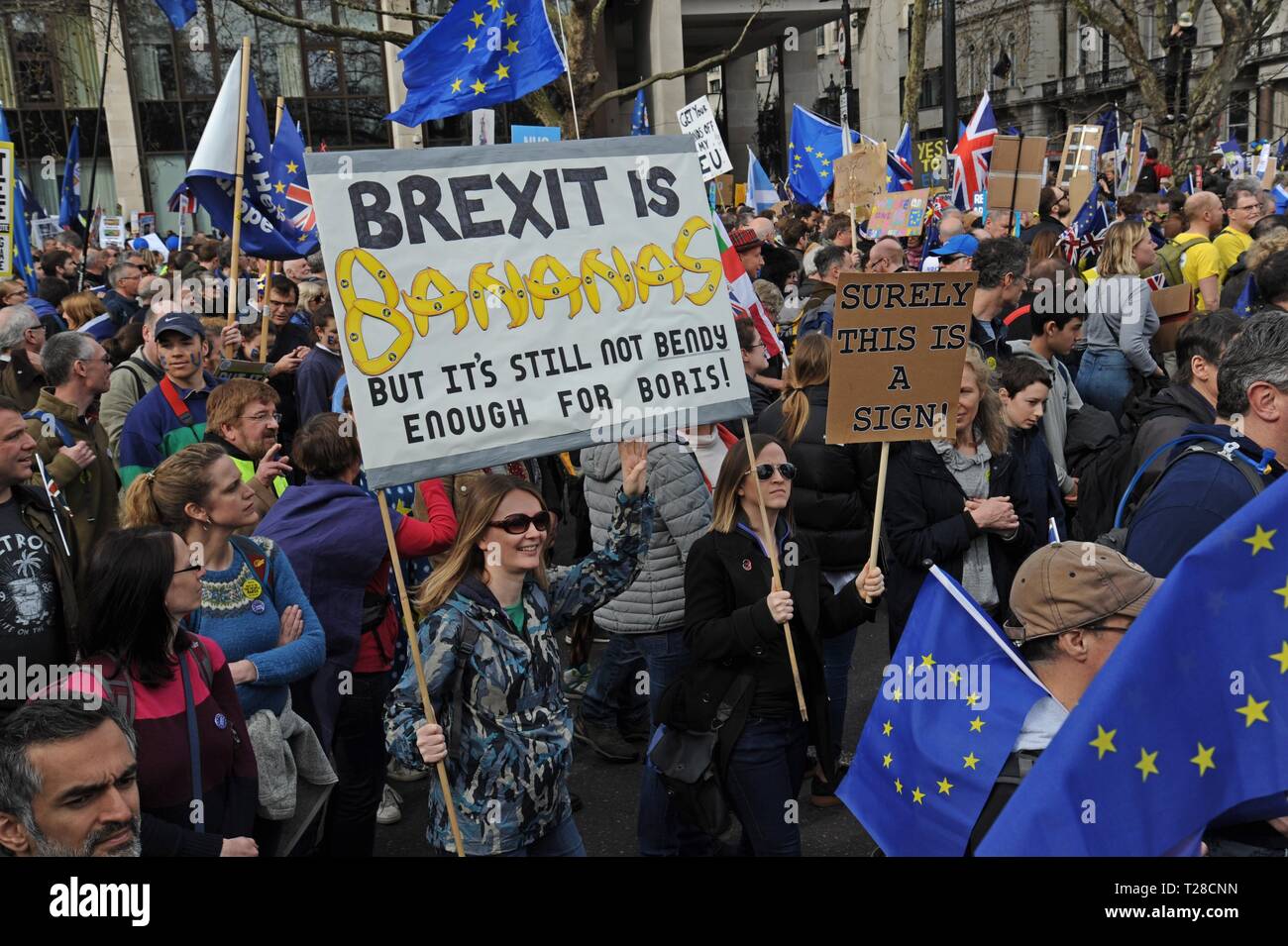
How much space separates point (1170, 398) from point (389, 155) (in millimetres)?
3082

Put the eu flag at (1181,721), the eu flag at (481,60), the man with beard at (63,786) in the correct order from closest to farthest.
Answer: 1. the eu flag at (1181,721)
2. the man with beard at (63,786)
3. the eu flag at (481,60)

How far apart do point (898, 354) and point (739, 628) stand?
3.71ft

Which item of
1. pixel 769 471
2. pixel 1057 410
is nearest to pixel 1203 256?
pixel 1057 410

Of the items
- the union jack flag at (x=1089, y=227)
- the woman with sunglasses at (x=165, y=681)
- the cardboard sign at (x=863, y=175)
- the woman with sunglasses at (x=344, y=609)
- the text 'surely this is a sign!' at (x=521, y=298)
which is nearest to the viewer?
the woman with sunglasses at (x=165, y=681)

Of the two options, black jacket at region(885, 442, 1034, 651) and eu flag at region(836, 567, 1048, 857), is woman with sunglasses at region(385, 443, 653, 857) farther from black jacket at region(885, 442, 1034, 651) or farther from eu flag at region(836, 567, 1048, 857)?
black jacket at region(885, 442, 1034, 651)

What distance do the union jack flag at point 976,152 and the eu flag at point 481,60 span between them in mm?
7294

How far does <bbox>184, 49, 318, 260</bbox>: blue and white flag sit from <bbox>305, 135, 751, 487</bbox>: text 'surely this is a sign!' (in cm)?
394

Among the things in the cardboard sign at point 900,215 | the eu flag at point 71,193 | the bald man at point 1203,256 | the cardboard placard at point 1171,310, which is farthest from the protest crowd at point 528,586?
the eu flag at point 71,193

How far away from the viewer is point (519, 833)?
3.36 metres

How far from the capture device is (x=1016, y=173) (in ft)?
40.0

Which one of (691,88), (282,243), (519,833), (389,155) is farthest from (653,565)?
(691,88)

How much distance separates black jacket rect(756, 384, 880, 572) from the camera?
17.4 ft

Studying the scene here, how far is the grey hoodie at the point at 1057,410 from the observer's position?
582cm

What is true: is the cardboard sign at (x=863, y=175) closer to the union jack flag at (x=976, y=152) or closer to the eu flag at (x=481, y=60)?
the union jack flag at (x=976, y=152)
